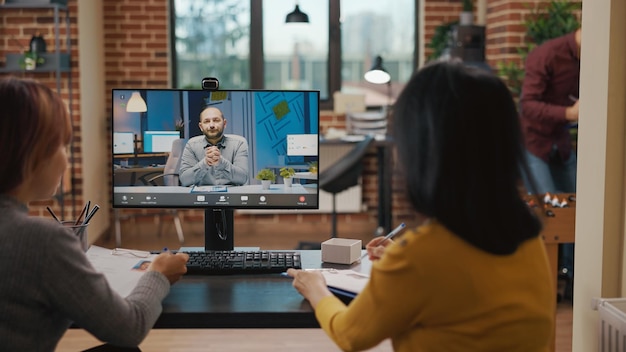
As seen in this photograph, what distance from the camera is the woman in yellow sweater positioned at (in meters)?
1.39

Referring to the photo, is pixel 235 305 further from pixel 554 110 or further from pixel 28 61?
pixel 28 61

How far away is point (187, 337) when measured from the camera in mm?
3775

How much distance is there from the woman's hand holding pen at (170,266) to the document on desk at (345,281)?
0.34 metres

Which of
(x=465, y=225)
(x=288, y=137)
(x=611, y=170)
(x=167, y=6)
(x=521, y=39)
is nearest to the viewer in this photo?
(x=465, y=225)

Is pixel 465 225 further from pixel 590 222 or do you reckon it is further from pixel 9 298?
pixel 590 222

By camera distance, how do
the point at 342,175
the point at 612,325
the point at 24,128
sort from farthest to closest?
the point at 342,175 < the point at 612,325 < the point at 24,128

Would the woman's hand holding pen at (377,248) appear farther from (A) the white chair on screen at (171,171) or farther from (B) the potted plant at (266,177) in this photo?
(A) the white chair on screen at (171,171)

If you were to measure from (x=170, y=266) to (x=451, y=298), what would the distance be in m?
0.70

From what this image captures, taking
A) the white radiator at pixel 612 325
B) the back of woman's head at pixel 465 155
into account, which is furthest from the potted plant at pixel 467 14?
the back of woman's head at pixel 465 155

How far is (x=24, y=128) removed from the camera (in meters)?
1.50

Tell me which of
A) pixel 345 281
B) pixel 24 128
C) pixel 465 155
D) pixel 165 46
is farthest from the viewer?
pixel 165 46

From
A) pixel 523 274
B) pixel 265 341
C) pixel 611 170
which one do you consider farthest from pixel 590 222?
pixel 265 341

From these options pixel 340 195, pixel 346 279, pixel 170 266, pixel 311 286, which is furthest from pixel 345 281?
pixel 340 195

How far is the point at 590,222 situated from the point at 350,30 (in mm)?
4236
